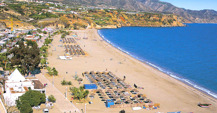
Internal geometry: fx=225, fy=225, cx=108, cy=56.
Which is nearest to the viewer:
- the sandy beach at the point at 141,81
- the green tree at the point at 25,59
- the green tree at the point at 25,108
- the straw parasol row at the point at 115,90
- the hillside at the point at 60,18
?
the green tree at the point at 25,108

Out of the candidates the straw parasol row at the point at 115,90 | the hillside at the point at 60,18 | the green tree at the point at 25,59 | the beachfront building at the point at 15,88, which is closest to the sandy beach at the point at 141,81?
the straw parasol row at the point at 115,90

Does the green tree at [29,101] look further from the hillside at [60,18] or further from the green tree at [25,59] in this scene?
the hillside at [60,18]

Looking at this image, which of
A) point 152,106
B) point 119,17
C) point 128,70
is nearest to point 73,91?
point 152,106

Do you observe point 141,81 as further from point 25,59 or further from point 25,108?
point 25,108

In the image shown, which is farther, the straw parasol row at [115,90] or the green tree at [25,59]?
the green tree at [25,59]

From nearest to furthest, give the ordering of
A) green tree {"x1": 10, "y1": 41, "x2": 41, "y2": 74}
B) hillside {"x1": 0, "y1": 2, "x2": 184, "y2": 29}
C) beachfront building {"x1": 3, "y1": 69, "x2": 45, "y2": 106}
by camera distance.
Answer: beachfront building {"x1": 3, "y1": 69, "x2": 45, "y2": 106}
green tree {"x1": 10, "y1": 41, "x2": 41, "y2": 74}
hillside {"x1": 0, "y1": 2, "x2": 184, "y2": 29}

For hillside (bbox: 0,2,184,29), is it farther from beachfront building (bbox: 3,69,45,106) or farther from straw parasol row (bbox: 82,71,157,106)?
beachfront building (bbox: 3,69,45,106)

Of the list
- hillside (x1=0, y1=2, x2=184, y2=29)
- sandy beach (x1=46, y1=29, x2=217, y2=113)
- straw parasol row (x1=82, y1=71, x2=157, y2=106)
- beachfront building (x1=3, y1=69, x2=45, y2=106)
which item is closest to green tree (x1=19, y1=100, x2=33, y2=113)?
beachfront building (x1=3, y1=69, x2=45, y2=106)

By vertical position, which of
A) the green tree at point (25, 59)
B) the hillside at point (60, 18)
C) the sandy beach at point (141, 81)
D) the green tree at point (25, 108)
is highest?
the hillside at point (60, 18)

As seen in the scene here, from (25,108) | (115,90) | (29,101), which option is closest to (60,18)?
(115,90)
